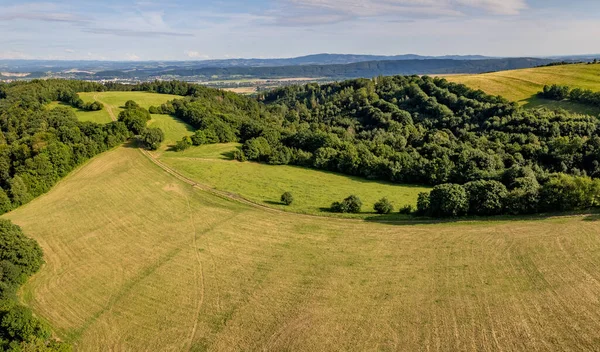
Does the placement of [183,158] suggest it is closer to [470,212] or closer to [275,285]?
[275,285]

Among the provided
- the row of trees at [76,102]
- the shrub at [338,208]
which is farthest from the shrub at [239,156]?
the row of trees at [76,102]

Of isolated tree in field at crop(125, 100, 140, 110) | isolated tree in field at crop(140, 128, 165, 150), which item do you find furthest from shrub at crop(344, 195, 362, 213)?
isolated tree in field at crop(125, 100, 140, 110)

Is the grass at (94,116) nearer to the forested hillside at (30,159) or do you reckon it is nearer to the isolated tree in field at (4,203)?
the forested hillside at (30,159)

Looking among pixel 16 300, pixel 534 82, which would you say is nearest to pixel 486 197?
pixel 16 300

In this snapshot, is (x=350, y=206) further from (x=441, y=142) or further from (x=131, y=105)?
(x=131, y=105)

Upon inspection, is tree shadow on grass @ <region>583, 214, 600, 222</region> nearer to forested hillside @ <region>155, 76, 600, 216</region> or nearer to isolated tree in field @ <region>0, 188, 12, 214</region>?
forested hillside @ <region>155, 76, 600, 216</region>
